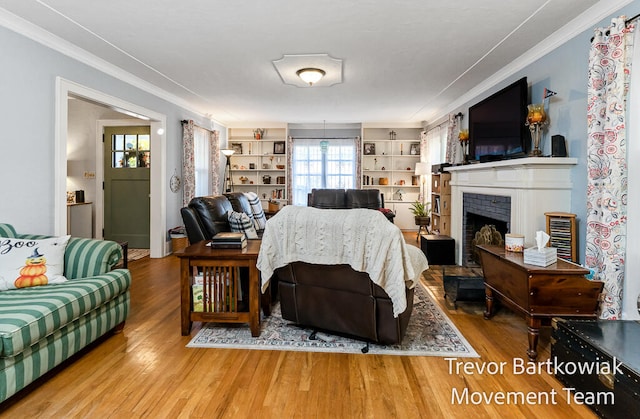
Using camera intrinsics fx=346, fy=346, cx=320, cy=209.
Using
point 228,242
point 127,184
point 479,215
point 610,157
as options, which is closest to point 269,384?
point 228,242

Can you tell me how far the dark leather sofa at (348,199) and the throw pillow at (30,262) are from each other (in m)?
4.65

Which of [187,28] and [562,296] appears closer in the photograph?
[562,296]

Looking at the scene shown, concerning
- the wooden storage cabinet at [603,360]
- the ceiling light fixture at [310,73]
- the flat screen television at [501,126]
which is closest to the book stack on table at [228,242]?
the wooden storage cabinet at [603,360]

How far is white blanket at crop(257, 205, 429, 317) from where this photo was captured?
213 centimetres

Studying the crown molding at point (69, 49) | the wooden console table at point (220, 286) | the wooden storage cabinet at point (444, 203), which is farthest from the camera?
the wooden storage cabinet at point (444, 203)

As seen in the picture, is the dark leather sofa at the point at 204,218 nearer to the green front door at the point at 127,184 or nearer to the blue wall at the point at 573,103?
the green front door at the point at 127,184

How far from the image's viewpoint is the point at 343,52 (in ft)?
12.1

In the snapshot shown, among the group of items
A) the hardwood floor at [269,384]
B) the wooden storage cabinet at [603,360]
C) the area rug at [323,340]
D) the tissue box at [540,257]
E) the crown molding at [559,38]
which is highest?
the crown molding at [559,38]

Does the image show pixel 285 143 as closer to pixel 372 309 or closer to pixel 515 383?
pixel 372 309

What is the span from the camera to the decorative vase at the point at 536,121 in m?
3.22

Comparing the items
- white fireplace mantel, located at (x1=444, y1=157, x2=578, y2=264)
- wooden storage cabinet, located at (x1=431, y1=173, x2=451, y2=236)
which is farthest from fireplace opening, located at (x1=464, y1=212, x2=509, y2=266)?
white fireplace mantel, located at (x1=444, y1=157, x2=578, y2=264)

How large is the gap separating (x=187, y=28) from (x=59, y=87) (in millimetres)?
1435

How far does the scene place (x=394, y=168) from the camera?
8.48m

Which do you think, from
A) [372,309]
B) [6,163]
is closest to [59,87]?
[6,163]
